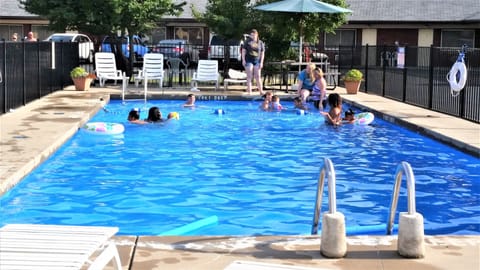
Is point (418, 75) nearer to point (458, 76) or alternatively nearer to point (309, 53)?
point (458, 76)

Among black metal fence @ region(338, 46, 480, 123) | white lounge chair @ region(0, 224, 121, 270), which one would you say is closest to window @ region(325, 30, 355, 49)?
black metal fence @ region(338, 46, 480, 123)

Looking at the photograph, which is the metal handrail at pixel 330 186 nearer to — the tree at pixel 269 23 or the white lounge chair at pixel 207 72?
the white lounge chair at pixel 207 72

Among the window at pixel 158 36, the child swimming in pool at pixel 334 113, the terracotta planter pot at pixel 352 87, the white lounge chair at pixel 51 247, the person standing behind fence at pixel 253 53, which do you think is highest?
the window at pixel 158 36

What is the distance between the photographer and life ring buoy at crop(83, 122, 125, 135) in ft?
35.9

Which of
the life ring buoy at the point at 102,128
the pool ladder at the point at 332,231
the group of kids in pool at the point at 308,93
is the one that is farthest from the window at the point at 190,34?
the pool ladder at the point at 332,231

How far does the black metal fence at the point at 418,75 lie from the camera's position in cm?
1314

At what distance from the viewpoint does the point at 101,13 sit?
20359 mm

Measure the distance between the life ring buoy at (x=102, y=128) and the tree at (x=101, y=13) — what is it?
366 inches

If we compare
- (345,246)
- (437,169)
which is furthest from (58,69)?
(345,246)

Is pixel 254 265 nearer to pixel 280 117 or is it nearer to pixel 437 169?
pixel 437 169

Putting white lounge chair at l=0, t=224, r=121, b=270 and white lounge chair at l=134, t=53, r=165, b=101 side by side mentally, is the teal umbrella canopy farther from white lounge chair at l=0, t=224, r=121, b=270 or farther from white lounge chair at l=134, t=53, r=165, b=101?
white lounge chair at l=0, t=224, r=121, b=270

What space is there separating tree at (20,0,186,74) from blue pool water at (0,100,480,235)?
8.59 metres

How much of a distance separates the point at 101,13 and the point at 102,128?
10227mm

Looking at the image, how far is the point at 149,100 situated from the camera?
17500 millimetres
